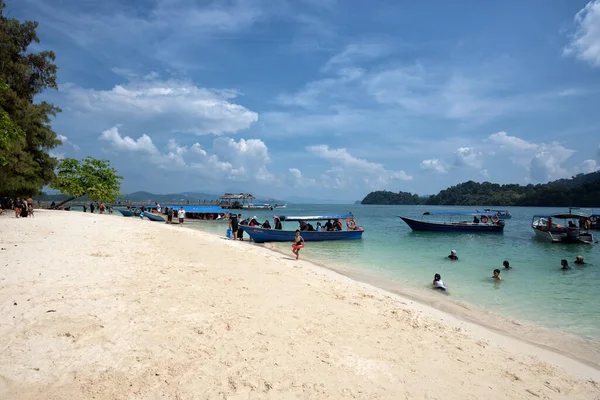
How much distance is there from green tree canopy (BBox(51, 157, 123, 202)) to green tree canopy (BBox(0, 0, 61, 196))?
28.2ft

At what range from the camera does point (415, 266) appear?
16531mm

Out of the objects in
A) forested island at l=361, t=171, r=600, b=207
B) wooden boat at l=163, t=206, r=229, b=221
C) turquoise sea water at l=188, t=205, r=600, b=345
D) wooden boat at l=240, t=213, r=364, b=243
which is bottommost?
turquoise sea water at l=188, t=205, r=600, b=345

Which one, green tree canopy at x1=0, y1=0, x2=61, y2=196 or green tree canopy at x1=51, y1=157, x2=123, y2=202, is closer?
green tree canopy at x1=0, y1=0, x2=61, y2=196

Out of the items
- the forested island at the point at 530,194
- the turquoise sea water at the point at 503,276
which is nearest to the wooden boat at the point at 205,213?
the turquoise sea water at the point at 503,276

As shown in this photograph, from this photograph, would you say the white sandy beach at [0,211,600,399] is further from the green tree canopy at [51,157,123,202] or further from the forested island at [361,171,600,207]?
the forested island at [361,171,600,207]

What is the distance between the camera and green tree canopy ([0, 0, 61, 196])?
22000mm

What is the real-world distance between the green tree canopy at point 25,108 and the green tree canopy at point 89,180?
8.59m

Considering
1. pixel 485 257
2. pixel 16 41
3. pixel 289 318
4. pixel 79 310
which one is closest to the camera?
pixel 79 310

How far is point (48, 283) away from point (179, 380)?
4.38 meters

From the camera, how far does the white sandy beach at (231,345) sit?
365cm

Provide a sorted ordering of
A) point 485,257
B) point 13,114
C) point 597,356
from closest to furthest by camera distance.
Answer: point 597,356
point 485,257
point 13,114

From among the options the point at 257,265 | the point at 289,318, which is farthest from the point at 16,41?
the point at 289,318

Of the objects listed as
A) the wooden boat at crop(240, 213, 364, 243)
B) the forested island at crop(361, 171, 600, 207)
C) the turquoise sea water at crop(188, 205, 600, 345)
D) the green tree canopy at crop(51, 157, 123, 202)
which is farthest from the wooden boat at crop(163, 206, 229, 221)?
the forested island at crop(361, 171, 600, 207)

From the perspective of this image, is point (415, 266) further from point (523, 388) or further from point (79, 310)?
point (79, 310)
